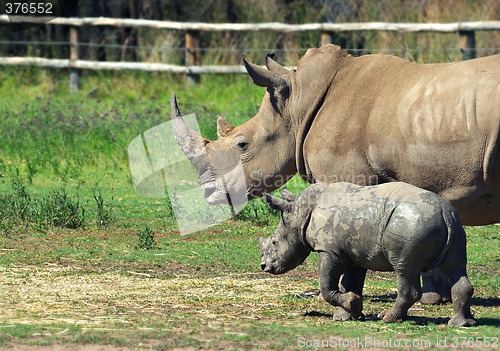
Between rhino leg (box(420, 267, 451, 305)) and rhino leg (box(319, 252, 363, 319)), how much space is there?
37.1 inches

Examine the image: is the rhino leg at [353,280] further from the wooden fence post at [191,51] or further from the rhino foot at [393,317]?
the wooden fence post at [191,51]

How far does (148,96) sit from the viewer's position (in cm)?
1795

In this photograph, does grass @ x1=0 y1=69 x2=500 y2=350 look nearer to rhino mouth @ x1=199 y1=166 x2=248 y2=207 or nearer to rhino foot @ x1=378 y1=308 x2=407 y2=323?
rhino foot @ x1=378 y1=308 x2=407 y2=323

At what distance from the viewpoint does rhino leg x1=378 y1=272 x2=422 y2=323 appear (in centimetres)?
664

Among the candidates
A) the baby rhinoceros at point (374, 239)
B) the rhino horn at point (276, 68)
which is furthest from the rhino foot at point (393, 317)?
the rhino horn at point (276, 68)

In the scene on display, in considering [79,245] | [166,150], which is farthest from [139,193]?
[79,245]

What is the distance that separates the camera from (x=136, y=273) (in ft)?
27.6

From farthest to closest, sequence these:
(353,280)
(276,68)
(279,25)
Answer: (279,25) < (276,68) < (353,280)

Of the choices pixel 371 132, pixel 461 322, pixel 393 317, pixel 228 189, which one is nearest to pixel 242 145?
pixel 228 189

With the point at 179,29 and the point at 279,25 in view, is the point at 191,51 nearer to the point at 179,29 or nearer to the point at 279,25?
the point at 179,29

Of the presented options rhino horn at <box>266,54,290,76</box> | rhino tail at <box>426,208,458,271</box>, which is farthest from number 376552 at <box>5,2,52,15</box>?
rhino tail at <box>426,208,458,271</box>

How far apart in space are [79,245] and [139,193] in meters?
2.73

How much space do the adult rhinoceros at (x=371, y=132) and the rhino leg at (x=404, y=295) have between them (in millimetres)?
826

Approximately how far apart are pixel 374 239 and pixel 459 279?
1.78ft
